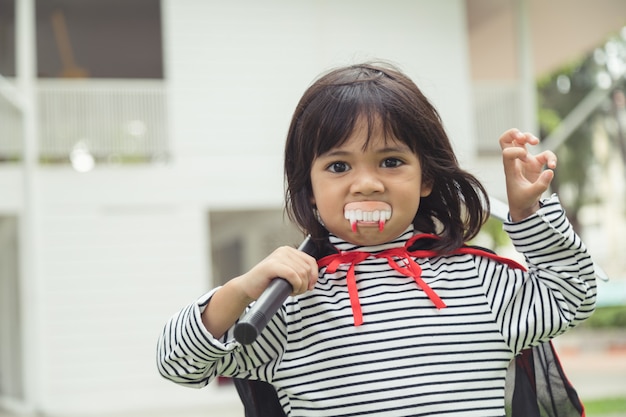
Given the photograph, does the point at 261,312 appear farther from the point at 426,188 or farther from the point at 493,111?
the point at 493,111

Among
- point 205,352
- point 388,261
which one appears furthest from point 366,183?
point 205,352

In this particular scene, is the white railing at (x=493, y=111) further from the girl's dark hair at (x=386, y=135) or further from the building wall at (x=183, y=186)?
the girl's dark hair at (x=386, y=135)

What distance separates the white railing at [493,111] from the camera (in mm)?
11891

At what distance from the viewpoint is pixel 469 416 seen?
5.12 feet

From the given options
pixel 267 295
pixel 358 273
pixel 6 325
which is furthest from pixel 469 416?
pixel 6 325

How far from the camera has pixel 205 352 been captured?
152 cm

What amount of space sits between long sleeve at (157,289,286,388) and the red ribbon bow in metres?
0.12

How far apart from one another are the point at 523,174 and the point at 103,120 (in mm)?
9411

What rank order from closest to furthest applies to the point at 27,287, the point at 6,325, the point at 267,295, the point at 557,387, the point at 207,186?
the point at 267,295 → the point at 557,387 → the point at 27,287 → the point at 207,186 → the point at 6,325

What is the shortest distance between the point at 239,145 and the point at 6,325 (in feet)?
12.2

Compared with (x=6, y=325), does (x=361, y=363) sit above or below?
above

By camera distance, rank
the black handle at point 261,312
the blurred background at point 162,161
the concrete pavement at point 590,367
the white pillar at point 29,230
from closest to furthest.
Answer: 1. the black handle at point 261,312
2. the concrete pavement at point 590,367
3. the white pillar at point 29,230
4. the blurred background at point 162,161

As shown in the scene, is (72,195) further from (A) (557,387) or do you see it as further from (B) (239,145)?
(A) (557,387)

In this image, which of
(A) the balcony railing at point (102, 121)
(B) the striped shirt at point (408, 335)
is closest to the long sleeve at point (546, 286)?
(B) the striped shirt at point (408, 335)
